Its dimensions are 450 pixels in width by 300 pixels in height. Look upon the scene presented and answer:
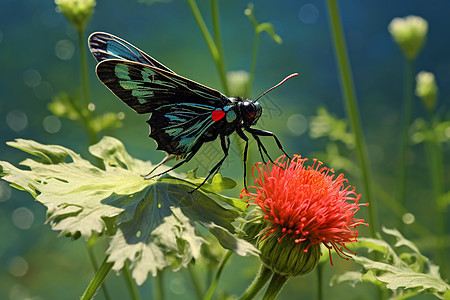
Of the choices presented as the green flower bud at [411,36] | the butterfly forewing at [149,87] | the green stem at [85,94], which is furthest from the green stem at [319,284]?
the green flower bud at [411,36]

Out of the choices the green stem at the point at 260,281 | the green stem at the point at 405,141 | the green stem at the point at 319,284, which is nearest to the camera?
the green stem at the point at 260,281

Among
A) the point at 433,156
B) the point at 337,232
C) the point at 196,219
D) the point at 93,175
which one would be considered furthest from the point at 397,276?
the point at 433,156

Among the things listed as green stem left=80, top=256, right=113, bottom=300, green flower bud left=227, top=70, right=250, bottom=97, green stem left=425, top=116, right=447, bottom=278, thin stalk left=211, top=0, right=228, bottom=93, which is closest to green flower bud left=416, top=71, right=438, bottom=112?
green stem left=425, top=116, right=447, bottom=278

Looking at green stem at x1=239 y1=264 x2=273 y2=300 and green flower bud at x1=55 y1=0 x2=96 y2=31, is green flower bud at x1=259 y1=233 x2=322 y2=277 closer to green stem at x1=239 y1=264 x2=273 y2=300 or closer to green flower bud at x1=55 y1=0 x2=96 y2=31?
green stem at x1=239 y1=264 x2=273 y2=300

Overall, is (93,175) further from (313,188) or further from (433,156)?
(433,156)

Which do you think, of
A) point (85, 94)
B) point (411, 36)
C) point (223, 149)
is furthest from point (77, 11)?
point (411, 36)

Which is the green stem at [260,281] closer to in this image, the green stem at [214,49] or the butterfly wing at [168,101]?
the butterfly wing at [168,101]
